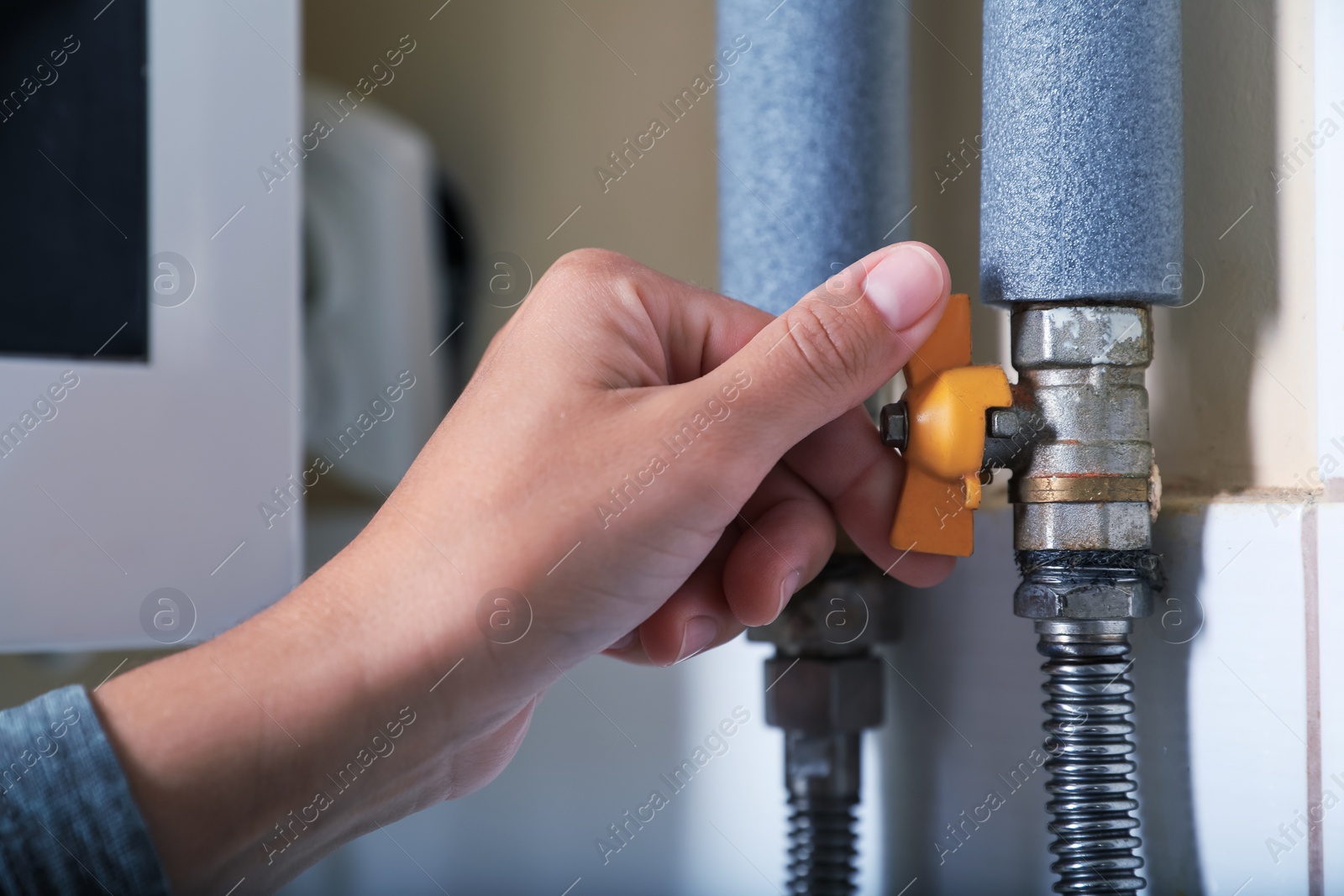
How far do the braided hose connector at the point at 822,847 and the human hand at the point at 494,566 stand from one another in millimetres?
164

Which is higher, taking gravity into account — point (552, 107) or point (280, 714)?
point (552, 107)

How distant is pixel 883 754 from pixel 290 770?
11.7 inches

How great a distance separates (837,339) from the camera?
0.34m

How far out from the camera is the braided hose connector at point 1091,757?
344 millimetres

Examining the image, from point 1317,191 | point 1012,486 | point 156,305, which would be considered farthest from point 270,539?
point 1317,191

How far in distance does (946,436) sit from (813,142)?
0.18m

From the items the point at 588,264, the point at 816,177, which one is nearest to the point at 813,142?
the point at 816,177

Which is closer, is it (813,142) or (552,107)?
(813,142)

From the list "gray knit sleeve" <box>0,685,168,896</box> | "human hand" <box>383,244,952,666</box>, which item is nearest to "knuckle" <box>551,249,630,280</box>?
"human hand" <box>383,244,952,666</box>

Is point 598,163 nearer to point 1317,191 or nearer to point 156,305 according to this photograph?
point 156,305

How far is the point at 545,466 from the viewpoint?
34 centimetres

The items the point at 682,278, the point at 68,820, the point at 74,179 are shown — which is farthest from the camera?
the point at 682,278

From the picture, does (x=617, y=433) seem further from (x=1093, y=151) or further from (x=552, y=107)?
(x=552, y=107)

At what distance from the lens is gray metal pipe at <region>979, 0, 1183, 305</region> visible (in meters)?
0.34
